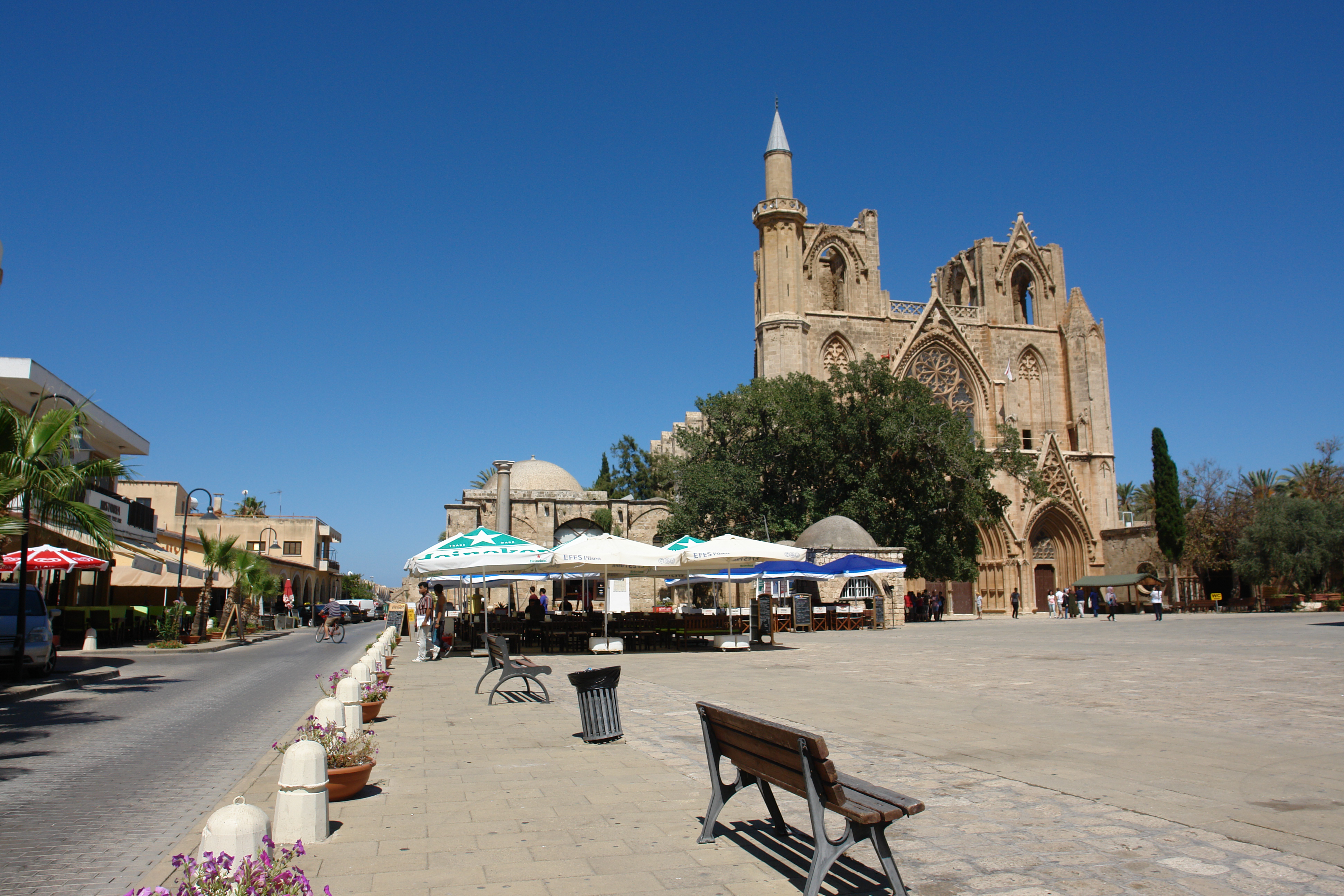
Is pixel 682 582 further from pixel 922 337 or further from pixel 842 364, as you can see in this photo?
pixel 922 337

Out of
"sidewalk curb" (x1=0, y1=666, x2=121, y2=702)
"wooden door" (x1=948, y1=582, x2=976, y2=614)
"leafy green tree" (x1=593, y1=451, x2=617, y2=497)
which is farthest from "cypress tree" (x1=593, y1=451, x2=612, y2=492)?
"sidewalk curb" (x1=0, y1=666, x2=121, y2=702)

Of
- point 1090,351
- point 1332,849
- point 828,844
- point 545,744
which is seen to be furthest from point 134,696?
point 1090,351

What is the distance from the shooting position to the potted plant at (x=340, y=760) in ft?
19.1

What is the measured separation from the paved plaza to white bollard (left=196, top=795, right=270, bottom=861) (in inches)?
30.4

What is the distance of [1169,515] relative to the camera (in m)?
45.0

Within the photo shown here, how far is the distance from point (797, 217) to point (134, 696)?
4037 cm

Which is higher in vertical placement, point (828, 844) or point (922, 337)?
point (922, 337)

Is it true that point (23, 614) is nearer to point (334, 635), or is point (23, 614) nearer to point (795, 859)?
point (795, 859)

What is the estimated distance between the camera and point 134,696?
517 inches

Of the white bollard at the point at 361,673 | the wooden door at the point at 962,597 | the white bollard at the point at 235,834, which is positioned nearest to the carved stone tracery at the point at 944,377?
the wooden door at the point at 962,597

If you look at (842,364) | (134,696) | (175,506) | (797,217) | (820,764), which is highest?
(797,217)

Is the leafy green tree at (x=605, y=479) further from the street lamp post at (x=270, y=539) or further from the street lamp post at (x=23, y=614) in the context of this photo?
the street lamp post at (x=23, y=614)

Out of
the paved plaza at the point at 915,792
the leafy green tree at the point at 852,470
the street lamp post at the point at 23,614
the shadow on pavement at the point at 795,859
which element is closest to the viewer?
the shadow on pavement at the point at 795,859

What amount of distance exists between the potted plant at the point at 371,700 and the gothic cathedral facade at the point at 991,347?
36.7 m
